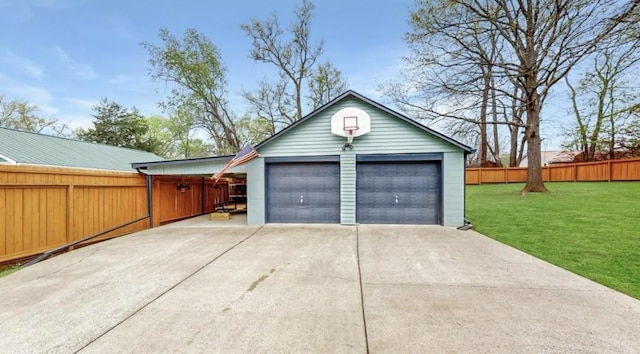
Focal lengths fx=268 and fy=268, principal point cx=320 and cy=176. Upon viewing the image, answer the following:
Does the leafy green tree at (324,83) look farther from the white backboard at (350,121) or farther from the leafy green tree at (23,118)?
the leafy green tree at (23,118)

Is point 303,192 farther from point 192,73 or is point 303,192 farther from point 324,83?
point 324,83

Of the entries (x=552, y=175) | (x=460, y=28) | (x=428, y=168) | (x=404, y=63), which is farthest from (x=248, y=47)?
(x=552, y=175)

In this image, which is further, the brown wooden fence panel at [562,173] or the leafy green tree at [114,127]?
the leafy green tree at [114,127]

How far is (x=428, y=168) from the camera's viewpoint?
8.69 m

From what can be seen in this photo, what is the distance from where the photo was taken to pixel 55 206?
6.46 meters

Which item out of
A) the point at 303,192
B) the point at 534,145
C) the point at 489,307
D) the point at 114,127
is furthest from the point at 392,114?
the point at 114,127

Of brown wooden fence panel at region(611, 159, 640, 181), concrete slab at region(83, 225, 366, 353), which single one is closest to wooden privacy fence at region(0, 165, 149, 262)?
concrete slab at region(83, 225, 366, 353)

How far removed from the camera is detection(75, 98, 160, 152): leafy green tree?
2286 centimetres

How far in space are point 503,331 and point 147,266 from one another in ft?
18.0

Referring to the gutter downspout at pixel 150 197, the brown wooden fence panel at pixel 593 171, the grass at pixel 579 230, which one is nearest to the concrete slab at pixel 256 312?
the grass at pixel 579 230

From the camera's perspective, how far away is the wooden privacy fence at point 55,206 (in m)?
5.55

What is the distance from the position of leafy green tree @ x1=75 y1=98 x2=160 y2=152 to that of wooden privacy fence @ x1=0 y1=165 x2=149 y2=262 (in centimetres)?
1814

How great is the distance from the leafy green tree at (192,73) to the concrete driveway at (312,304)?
1621 centimetres

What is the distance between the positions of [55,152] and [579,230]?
16.3 metres
